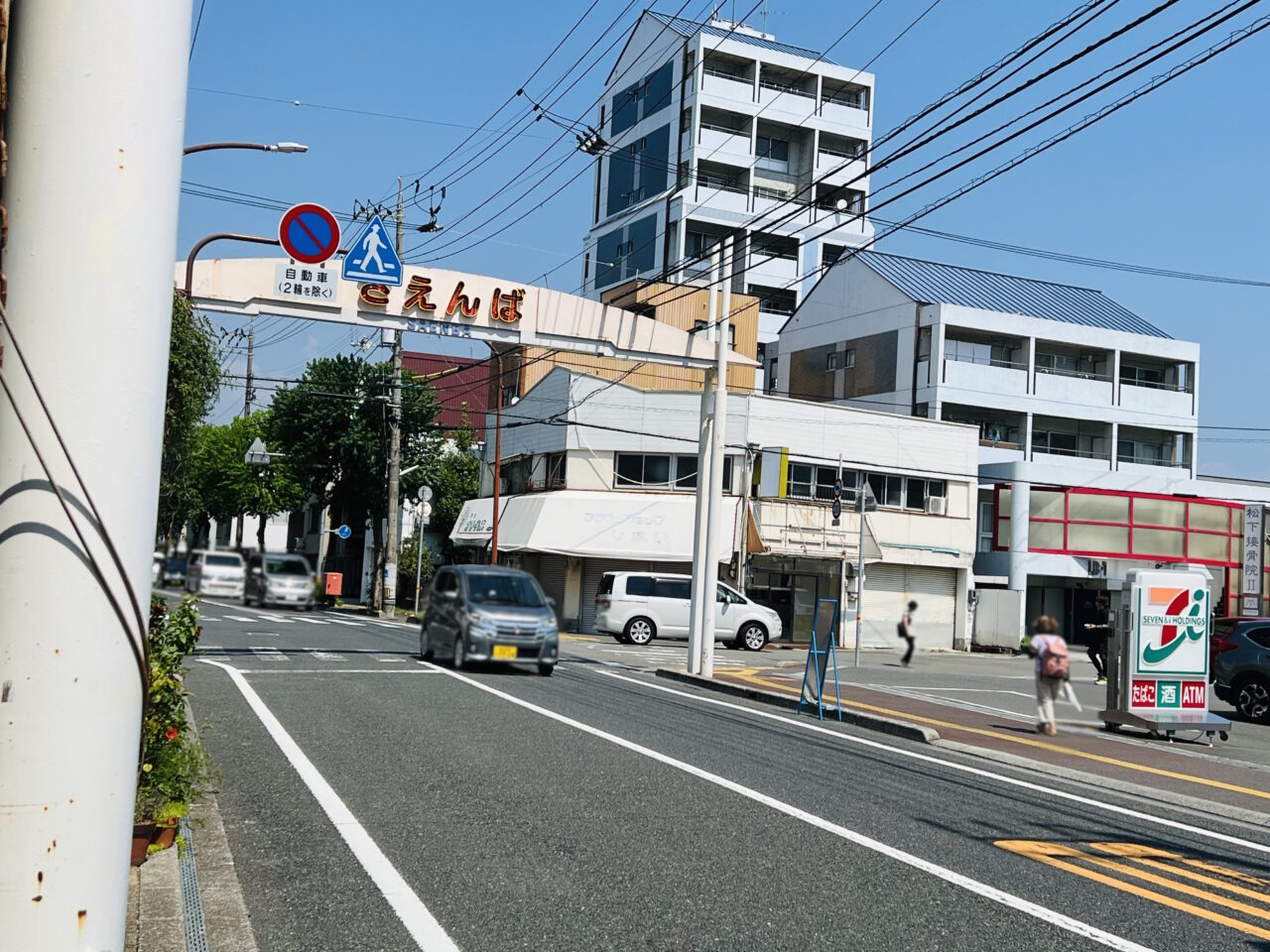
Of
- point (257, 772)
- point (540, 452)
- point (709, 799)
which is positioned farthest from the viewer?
point (540, 452)

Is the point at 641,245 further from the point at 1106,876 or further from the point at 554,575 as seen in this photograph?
the point at 1106,876

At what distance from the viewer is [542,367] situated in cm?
4872

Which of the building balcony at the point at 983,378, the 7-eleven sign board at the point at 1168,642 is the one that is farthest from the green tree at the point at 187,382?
the building balcony at the point at 983,378

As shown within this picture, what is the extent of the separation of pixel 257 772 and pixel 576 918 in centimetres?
475

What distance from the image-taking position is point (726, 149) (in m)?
59.8

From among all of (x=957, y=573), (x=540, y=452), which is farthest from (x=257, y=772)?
(x=957, y=573)

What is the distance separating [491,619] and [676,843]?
12.2 metres

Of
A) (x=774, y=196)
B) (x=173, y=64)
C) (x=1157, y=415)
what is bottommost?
(x=173, y=64)

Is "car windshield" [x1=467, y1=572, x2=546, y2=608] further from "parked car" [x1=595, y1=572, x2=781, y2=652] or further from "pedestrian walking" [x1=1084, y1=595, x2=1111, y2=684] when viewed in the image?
"parked car" [x1=595, y1=572, x2=781, y2=652]

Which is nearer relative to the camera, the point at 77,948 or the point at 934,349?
the point at 77,948

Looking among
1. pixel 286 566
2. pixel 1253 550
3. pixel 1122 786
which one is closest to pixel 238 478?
pixel 286 566

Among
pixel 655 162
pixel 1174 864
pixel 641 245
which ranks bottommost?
pixel 1174 864

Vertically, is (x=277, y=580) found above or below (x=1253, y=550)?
below

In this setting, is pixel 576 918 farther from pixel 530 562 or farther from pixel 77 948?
pixel 530 562
